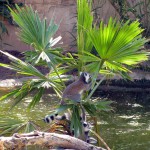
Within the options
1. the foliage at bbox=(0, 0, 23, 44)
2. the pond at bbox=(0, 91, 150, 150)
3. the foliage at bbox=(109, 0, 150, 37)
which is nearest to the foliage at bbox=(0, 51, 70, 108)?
the pond at bbox=(0, 91, 150, 150)

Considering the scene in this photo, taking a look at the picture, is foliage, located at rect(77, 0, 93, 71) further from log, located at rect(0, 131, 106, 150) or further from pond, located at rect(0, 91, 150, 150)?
pond, located at rect(0, 91, 150, 150)

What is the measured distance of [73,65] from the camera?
5254 mm

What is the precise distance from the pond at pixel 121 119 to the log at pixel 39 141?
198cm

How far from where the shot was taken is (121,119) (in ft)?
26.2

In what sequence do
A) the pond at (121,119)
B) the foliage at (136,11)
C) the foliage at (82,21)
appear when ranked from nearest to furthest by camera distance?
the foliage at (82,21)
the pond at (121,119)
the foliage at (136,11)

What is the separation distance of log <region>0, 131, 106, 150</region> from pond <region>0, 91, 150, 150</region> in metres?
1.98

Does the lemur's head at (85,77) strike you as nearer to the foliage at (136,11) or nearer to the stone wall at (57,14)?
the foliage at (136,11)

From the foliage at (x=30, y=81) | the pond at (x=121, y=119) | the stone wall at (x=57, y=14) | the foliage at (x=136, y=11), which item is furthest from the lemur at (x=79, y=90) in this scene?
the stone wall at (x=57, y=14)

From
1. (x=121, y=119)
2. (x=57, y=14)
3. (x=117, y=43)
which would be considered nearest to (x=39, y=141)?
(x=117, y=43)

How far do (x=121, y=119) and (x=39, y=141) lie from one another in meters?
4.11

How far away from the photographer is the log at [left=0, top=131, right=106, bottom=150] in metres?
3.82

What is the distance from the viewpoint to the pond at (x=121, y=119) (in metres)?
6.80

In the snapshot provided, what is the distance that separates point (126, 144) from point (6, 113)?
2130mm

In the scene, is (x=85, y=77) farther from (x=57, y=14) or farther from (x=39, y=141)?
(x=57, y=14)
